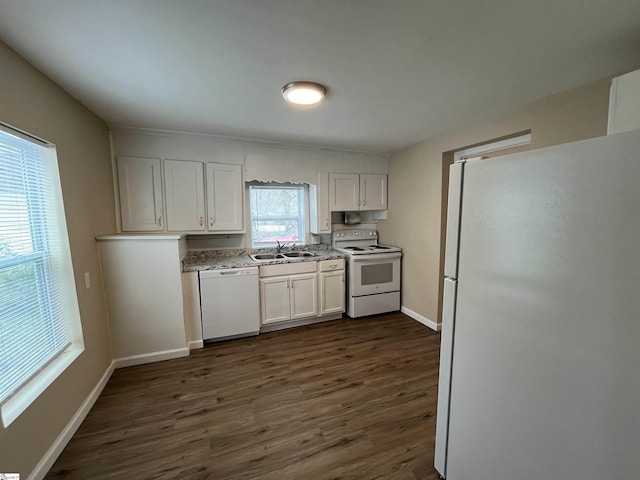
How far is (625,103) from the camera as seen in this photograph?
105 centimetres

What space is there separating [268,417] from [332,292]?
184cm

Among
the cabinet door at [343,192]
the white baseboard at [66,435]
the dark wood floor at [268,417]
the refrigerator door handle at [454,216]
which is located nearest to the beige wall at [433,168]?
the cabinet door at [343,192]

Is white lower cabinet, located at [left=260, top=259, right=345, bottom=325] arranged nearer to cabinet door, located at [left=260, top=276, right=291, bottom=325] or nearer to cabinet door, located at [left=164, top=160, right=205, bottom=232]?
cabinet door, located at [left=260, top=276, right=291, bottom=325]

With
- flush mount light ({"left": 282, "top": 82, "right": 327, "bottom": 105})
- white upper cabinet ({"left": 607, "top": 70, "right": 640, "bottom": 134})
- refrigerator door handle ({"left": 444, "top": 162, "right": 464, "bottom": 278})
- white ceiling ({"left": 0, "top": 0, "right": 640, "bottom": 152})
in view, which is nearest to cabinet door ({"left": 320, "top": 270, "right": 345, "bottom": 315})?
white ceiling ({"left": 0, "top": 0, "right": 640, "bottom": 152})

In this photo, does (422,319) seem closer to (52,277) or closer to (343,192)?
(343,192)

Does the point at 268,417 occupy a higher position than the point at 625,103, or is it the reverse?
the point at 625,103

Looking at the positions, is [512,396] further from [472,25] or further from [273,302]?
[273,302]

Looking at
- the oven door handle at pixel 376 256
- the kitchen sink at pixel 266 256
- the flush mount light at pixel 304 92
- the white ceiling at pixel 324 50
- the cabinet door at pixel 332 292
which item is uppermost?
the white ceiling at pixel 324 50

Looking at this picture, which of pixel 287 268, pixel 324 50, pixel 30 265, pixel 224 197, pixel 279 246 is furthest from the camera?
pixel 279 246

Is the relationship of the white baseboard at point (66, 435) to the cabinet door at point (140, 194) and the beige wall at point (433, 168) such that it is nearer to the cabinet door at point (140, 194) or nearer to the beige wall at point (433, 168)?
the cabinet door at point (140, 194)

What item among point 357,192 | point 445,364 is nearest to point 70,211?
point 445,364

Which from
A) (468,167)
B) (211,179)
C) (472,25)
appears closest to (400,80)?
(472,25)

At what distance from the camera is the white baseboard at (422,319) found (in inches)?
130

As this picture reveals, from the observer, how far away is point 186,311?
2.83 meters
